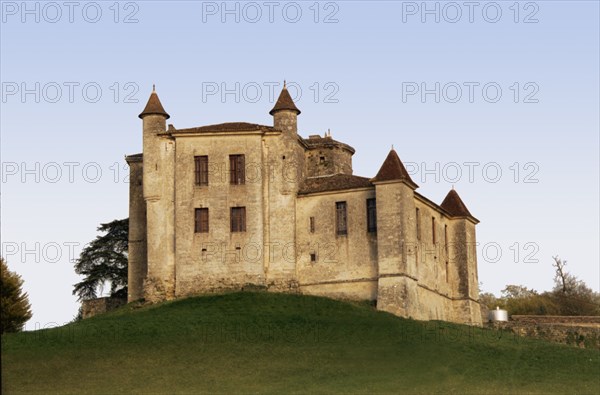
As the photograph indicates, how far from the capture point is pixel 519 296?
4077 inches

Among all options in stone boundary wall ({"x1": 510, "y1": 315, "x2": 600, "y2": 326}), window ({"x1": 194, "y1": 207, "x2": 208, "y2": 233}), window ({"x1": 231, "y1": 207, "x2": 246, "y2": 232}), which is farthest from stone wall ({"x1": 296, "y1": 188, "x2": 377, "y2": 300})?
stone boundary wall ({"x1": 510, "y1": 315, "x2": 600, "y2": 326})

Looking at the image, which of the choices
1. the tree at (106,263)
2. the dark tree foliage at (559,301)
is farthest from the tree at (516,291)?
the tree at (106,263)

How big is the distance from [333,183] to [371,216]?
9.86 ft

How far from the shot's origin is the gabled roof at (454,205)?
67.9 metres

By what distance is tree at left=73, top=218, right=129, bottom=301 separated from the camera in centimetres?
7294

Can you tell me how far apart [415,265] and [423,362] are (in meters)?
12.9

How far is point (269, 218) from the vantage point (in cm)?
6203

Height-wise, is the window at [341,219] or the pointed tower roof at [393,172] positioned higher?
the pointed tower roof at [393,172]

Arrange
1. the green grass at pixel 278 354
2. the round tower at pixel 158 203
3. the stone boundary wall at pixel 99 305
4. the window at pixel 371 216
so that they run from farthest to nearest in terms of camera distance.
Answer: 1. the stone boundary wall at pixel 99 305
2. the round tower at pixel 158 203
3. the window at pixel 371 216
4. the green grass at pixel 278 354

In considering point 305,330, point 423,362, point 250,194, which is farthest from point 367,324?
point 250,194

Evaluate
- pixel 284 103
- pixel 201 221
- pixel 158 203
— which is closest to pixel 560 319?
pixel 284 103

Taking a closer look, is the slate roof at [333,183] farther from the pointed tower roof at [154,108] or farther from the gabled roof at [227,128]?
the pointed tower roof at [154,108]

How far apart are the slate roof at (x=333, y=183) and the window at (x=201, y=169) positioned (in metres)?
4.94

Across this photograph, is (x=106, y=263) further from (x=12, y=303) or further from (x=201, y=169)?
(x=12, y=303)
